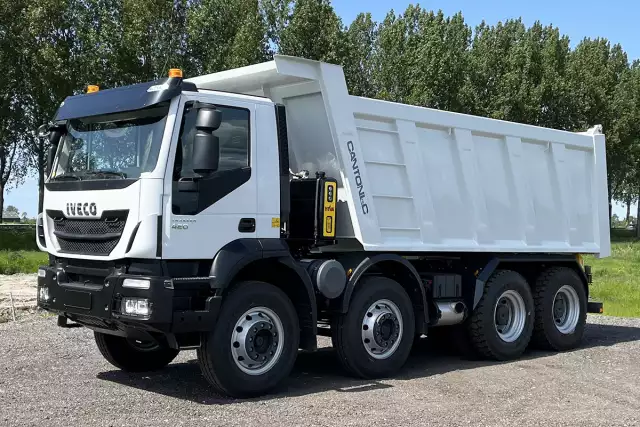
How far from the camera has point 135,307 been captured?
21.7 feet

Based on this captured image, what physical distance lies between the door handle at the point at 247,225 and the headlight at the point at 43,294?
2.09 m

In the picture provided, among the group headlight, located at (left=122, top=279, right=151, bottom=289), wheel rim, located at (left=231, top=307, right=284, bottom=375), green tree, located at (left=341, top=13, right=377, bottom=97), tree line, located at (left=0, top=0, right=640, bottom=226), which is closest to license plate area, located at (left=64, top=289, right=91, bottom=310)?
headlight, located at (left=122, top=279, right=151, bottom=289)

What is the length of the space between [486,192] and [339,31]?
24.3 metres

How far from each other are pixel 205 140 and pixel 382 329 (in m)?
3.12

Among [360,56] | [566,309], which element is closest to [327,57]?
[360,56]

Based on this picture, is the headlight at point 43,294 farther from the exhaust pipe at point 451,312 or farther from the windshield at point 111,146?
the exhaust pipe at point 451,312

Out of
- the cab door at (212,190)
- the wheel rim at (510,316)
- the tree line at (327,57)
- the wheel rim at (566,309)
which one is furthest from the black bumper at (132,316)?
the tree line at (327,57)

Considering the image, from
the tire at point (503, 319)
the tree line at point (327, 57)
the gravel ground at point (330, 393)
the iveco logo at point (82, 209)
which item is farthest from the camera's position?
the tree line at point (327, 57)

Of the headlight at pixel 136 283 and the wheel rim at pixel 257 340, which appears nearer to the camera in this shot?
the headlight at pixel 136 283

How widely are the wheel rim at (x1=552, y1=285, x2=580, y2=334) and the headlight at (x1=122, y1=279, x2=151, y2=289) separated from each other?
654 cm

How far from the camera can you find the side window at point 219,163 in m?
6.79

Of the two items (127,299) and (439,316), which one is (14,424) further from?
(439,316)

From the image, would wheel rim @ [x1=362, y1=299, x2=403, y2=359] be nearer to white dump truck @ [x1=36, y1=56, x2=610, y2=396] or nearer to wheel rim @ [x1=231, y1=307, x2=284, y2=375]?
white dump truck @ [x1=36, y1=56, x2=610, y2=396]

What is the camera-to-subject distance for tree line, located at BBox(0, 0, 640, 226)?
3231 centimetres
